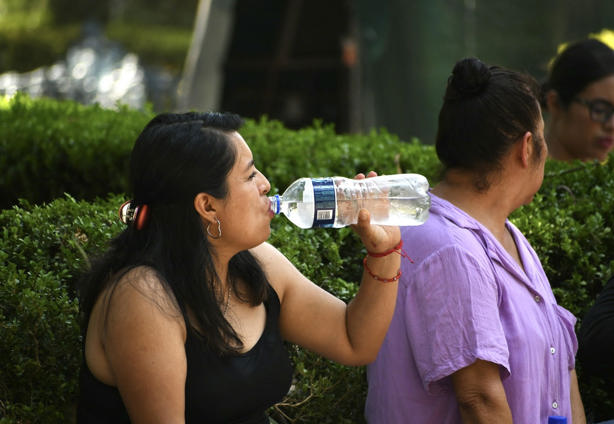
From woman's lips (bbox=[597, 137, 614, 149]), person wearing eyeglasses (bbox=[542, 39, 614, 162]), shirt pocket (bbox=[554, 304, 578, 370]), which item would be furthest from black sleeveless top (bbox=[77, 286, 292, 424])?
woman's lips (bbox=[597, 137, 614, 149])

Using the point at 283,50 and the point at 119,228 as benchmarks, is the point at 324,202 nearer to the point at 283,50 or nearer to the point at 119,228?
the point at 119,228

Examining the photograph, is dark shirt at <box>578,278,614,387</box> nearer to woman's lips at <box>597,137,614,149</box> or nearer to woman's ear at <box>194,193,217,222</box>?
woman's ear at <box>194,193,217,222</box>

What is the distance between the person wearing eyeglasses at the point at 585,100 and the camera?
5.09 m

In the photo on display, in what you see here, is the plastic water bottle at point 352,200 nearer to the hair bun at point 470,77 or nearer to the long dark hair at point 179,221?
the long dark hair at point 179,221

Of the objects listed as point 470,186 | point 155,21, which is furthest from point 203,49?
point 470,186

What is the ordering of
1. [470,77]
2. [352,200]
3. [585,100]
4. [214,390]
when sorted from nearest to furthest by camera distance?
1. [214,390]
2. [352,200]
3. [470,77]
4. [585,100]

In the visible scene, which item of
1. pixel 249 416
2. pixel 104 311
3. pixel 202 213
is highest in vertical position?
pixel 202 213

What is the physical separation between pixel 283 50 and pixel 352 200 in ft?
32.8

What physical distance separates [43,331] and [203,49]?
8.83 metres

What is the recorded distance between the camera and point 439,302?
2.89m

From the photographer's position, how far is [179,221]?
2.56 meters

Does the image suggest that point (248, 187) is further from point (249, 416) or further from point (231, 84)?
point (231, 84)

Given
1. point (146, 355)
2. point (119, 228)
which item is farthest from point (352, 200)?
point (119, 228)

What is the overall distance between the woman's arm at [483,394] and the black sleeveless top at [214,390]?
2.23 feet
